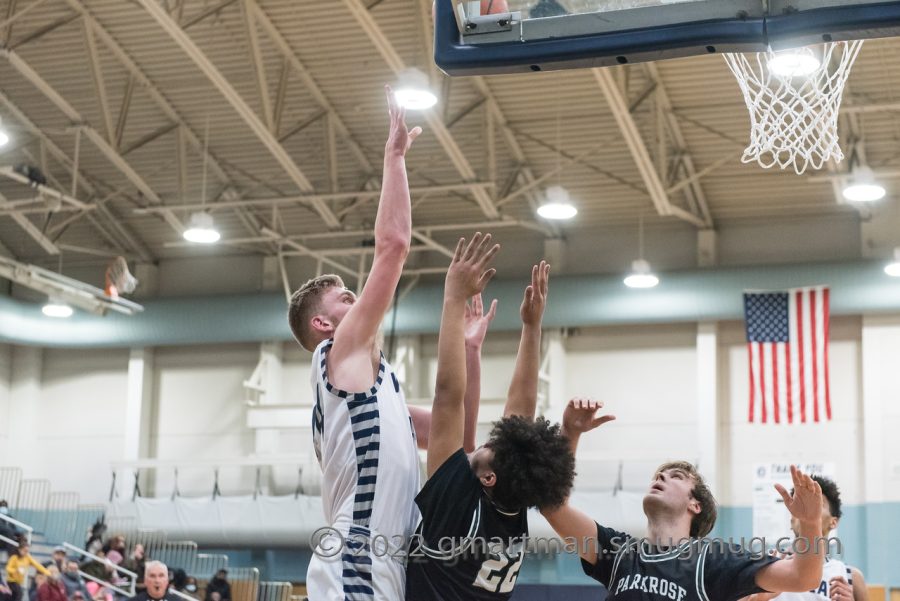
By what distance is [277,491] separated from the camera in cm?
2422

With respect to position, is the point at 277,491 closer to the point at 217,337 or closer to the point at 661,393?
the point at 217,337

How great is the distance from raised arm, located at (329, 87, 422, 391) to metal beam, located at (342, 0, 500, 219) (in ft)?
41.4

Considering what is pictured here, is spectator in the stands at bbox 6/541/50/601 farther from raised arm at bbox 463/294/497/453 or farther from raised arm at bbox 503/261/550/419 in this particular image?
raised arm at bbox 503/261/550/419

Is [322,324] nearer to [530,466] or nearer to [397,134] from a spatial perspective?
[397,134]

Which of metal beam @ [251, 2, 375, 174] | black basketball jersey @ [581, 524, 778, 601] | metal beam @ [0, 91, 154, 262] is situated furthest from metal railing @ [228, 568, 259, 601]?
black basketball jersey @ [581, 524, 778, 601]

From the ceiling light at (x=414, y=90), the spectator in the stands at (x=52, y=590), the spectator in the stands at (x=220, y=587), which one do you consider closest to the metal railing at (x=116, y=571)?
the spectator in the stands at (x=220, y=587)

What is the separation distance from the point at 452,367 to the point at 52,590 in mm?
16060

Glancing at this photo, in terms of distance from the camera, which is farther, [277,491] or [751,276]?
[277,491]

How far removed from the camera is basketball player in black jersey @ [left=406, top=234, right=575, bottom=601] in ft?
14.2

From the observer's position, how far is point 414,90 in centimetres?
1591

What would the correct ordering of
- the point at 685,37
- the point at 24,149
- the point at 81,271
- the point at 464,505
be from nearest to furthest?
the point at 464,505 → the point at 685,37 → the point at 24,149 → the point at 81,271

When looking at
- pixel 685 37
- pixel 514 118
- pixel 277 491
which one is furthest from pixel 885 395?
pixel 685 37

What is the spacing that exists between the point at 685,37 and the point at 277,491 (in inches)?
785

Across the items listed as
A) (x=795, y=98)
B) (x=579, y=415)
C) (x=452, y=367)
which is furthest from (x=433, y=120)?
(x=452, y=367)
